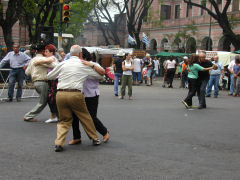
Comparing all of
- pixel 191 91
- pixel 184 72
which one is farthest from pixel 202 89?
pixel 184 72

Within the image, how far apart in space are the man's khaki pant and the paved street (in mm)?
296

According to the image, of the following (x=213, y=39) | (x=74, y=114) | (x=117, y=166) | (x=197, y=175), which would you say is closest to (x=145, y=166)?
(x=117, y=166)

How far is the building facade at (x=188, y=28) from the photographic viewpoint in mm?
41844

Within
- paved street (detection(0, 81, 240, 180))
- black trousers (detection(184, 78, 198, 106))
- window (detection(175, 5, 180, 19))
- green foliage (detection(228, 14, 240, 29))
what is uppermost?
window (detection(175, 5, 180, 19))

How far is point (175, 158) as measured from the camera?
5.84m

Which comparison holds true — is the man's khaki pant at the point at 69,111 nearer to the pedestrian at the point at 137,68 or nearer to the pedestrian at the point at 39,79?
the pedestrian at the point at 39,79

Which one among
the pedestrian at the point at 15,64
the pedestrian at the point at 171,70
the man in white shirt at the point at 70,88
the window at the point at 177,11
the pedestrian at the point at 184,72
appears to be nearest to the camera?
the man in white shirt at the point at 70,88

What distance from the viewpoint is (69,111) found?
20.5 feet

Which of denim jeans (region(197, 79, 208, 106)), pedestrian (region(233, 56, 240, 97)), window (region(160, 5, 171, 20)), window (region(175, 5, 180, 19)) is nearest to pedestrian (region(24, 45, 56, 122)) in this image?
denim jeans (region(197, 79, 208, 106))

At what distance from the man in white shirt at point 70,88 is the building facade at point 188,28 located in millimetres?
33483

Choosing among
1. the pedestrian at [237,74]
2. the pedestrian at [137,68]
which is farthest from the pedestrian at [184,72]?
the pedestrian at [237,74]

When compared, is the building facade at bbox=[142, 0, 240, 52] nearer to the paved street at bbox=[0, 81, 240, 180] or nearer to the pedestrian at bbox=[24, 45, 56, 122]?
the paved street at bbox=[0, 81, 240, 180]

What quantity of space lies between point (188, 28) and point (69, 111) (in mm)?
38356

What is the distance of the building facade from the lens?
137 feet
